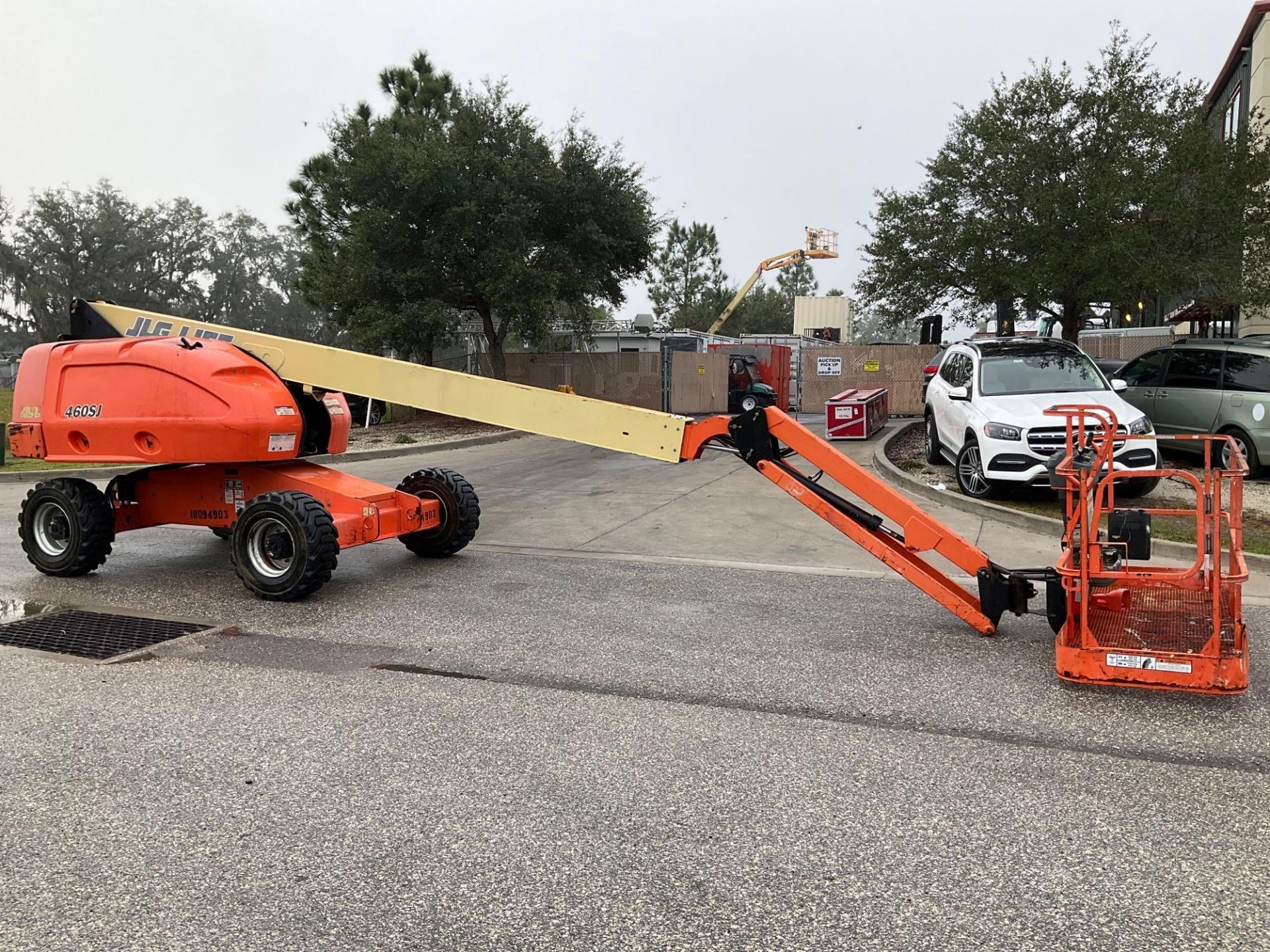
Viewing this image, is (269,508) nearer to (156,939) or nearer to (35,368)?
(35,368)

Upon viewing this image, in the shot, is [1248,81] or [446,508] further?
[1248,81]

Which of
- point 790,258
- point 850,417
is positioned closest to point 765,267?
point 790,258

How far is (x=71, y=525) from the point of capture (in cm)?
779

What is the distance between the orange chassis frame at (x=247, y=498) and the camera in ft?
24.2

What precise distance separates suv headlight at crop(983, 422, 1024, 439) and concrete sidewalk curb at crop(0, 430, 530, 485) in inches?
293

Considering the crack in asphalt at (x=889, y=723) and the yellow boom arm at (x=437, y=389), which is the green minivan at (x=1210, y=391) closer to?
the yellow boom arm at (x=437, y=389)

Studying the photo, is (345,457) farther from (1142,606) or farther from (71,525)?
(1142,606)

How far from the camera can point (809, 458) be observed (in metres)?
6.02

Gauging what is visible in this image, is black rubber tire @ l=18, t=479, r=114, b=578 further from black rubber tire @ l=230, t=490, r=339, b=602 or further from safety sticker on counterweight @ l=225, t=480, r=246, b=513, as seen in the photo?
black rubber tire @ l=230, t=490, r=339, b=602

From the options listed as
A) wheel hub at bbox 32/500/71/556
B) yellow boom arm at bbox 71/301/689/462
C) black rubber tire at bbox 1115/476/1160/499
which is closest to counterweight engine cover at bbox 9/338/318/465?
yellow boom arm at bbox 71/301/689/462

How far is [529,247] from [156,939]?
74.3ft

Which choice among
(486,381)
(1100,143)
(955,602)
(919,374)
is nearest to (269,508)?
(486,381)

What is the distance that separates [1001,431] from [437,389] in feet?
21.9

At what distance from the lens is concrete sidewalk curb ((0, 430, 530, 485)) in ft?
48.3
